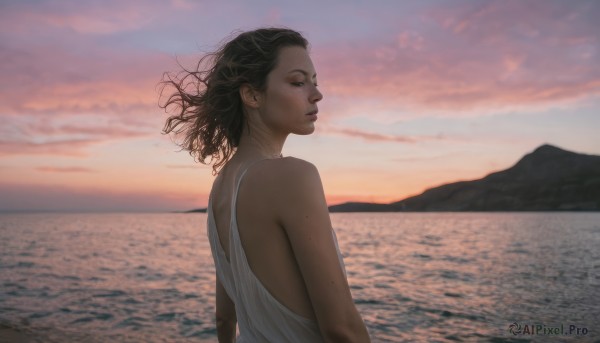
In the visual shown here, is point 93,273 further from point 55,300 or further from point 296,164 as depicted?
point 296,164

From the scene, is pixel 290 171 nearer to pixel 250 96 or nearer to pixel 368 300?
pixel 250 96

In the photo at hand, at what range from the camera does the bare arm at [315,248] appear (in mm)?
1499

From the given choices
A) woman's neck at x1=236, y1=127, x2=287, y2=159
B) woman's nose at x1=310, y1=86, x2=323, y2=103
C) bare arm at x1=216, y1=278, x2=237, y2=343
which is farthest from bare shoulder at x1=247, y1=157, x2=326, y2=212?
bare arm at x1=216, y1=278, x2=237, y2=343

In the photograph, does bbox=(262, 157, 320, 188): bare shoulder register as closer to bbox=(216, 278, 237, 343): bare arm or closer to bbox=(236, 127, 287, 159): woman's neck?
bbox=(236, 127, 287, 159): woman's neck

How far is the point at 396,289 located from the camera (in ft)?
64.3

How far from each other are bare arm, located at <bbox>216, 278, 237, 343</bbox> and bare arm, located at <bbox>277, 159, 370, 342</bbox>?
97 cm

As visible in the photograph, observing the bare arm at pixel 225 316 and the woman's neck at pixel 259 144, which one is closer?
the woman's neck at pixel 259 144

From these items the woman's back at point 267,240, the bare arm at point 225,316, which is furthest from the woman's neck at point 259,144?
the bare arm at point 225,316

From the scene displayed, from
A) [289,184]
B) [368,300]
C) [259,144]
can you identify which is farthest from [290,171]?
[368,300]

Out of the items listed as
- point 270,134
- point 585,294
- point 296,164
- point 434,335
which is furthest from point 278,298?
point 585,294

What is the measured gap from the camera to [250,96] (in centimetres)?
199

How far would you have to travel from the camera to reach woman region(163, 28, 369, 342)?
151cm

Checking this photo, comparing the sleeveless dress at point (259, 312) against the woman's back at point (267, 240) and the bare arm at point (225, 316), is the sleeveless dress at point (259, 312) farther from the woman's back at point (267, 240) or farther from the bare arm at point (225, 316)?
the bare arm at point (225, 316)

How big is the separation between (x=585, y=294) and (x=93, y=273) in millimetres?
23691
